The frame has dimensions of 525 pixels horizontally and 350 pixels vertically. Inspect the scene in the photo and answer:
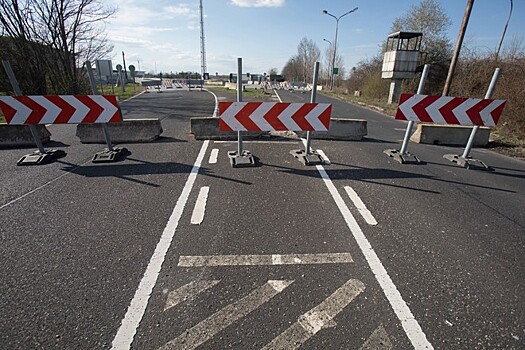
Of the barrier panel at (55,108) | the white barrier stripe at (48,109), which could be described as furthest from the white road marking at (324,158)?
the white barrier stripe at (48,109)

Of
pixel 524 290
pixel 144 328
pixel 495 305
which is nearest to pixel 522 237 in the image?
pixel 524 290

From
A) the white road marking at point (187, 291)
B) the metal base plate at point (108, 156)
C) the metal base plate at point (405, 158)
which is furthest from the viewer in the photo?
the metal base plate at point (405, 158)

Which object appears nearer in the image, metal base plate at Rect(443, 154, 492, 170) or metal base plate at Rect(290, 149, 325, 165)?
metal base plate at Rect(290, 149, 325, 165)

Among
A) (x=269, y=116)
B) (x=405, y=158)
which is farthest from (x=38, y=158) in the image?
(x=405, y=158)

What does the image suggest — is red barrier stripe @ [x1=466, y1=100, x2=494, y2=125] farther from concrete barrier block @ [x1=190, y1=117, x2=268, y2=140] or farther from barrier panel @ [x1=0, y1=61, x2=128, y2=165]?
barrier panel @ [x1=0, y1=61, x2=128, y2=165]

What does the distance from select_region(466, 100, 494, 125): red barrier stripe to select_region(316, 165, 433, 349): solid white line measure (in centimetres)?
411

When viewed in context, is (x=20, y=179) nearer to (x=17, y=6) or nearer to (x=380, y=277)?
(x=380, y=277)

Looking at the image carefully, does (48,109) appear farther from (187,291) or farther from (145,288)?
(187,291)

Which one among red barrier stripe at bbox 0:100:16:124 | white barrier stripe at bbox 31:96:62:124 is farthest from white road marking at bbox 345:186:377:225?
red barrier stripe at bbox 0:100:16:124

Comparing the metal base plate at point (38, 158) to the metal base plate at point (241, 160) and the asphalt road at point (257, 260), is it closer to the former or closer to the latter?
the asphalt road at point (257, 260)

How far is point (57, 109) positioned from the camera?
16.8 feet

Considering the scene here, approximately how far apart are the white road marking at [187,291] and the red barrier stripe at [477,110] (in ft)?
20.8

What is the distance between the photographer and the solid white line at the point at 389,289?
1.93 metres

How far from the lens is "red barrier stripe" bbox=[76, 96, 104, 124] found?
516 centimetres
